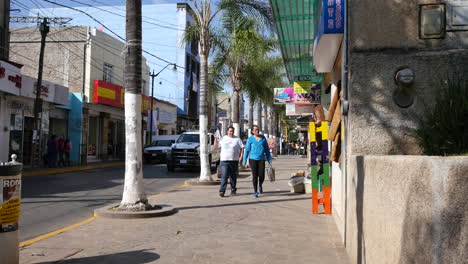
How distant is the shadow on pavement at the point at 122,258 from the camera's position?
→ 5254mm

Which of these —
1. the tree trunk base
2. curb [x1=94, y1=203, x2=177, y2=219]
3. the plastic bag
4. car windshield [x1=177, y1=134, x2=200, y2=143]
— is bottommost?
curb [x1=94, y1=203, x2=177, y2=219]

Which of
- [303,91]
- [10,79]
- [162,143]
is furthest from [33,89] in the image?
[303,91]

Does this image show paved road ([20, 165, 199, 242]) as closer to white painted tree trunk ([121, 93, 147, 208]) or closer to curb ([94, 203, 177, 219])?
curb ([94, 203, 177, 219])

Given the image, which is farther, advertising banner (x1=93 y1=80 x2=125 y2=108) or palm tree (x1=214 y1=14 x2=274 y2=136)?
advertising banner (x1=93 y1=80 x2=125 y2=108)

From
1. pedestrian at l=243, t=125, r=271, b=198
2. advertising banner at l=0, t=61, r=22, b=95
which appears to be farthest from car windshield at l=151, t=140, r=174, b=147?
pedestrian at l=243, t=125, r=271, b=198

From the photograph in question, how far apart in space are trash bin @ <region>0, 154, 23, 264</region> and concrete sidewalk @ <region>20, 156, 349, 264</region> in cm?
71

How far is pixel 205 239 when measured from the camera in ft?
21.3

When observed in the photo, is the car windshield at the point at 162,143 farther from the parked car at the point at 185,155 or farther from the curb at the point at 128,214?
the curb at the point at 128,214

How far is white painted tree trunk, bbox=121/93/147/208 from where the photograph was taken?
852cm

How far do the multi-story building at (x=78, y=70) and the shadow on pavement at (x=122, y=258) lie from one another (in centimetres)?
2458

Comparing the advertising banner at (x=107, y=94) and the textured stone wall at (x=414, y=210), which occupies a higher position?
the advertising banner at (x=107, y=94)

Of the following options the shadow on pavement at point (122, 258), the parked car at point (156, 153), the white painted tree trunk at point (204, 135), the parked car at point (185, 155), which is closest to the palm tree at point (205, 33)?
the white painted tree trunk at point (204, 135)

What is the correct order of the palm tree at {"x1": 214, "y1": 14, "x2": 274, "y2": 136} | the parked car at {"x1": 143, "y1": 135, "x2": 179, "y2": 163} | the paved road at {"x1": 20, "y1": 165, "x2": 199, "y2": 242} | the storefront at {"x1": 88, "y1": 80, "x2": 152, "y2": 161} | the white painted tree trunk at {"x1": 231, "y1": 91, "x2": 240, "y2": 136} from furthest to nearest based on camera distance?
the storefront at {"x1": 88, "y1": 80, "x2": 152, "y2": 161} → the parked car at {"x1": 143, "y1": 135, "x2": 179, "y2": 163} → the white painted tree trunk at {"x1": 231, "y1": 91, "x2": 240, "y2": 136} → the palm tree at {"x1": 214, "y1": 14, "x2": 274, "y2": 136} → the paved road at {"x1": 20, "y1": 165, "x2": 199, "y2": 242}

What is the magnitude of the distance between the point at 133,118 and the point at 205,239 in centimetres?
317
